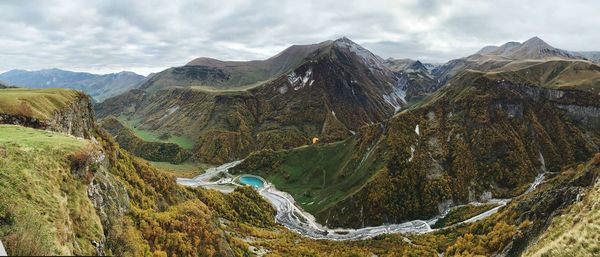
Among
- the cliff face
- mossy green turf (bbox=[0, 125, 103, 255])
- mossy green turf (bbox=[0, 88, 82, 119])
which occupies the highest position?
mossy green turf (bbox=[0, 88, 82, 119])

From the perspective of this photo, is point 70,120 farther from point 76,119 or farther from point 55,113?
point 55,113

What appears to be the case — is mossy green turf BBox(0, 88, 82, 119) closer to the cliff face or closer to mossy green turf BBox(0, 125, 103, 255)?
the cliff face

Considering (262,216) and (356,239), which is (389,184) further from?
(262,216)

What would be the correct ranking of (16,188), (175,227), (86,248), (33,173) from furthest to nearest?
1. (175,227)
2. (33,173)
3. (16,188)
4. (86,248)

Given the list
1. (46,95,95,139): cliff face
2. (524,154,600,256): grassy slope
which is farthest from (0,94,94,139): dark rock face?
(524,154,600,256): grassy slope

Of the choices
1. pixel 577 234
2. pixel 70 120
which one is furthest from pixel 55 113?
pixel 577 234

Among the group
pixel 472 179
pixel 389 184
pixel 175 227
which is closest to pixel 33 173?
pixel 175 227
